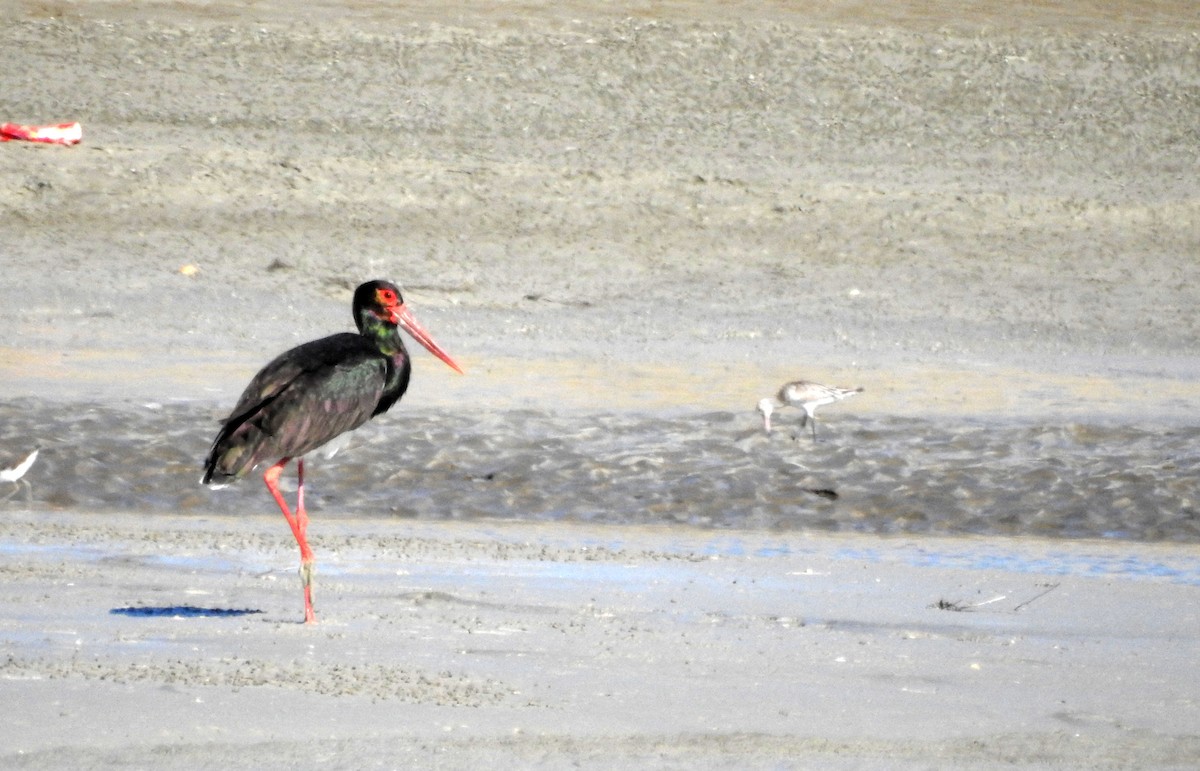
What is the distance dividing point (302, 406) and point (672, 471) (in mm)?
3000

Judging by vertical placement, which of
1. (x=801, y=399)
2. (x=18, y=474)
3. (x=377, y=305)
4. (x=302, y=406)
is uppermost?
(x=377, y=305)

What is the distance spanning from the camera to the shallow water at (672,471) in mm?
10062

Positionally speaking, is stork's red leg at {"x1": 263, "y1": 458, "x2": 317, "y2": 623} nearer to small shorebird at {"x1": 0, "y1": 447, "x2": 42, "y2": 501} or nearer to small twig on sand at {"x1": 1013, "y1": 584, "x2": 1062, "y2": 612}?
small shorebird at {"x1": 0, "y1": 447, "x2": 42, "y2": 501}

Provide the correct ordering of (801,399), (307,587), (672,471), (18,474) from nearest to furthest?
(307,587) < (18,474) < (672,471) < (801,399)

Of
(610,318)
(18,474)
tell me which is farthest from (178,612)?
(610,318)

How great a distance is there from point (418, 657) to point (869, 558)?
2.78 meters

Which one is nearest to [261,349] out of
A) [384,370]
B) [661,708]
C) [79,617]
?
[384,370]

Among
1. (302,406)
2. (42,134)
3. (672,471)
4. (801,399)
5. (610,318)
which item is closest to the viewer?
(302,406)

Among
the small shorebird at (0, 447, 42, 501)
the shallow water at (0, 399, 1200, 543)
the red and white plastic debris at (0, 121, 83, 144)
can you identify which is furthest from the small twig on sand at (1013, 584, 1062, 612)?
the red and white plastic debris at (0, 121, 83, 144)

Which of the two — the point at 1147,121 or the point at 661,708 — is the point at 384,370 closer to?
the point at 661,708

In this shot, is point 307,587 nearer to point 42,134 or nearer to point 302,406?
point 302,406

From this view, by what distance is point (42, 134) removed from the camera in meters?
19.8

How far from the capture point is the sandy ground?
20.4ft

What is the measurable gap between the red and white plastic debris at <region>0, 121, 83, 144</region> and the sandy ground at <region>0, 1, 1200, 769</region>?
24cm
